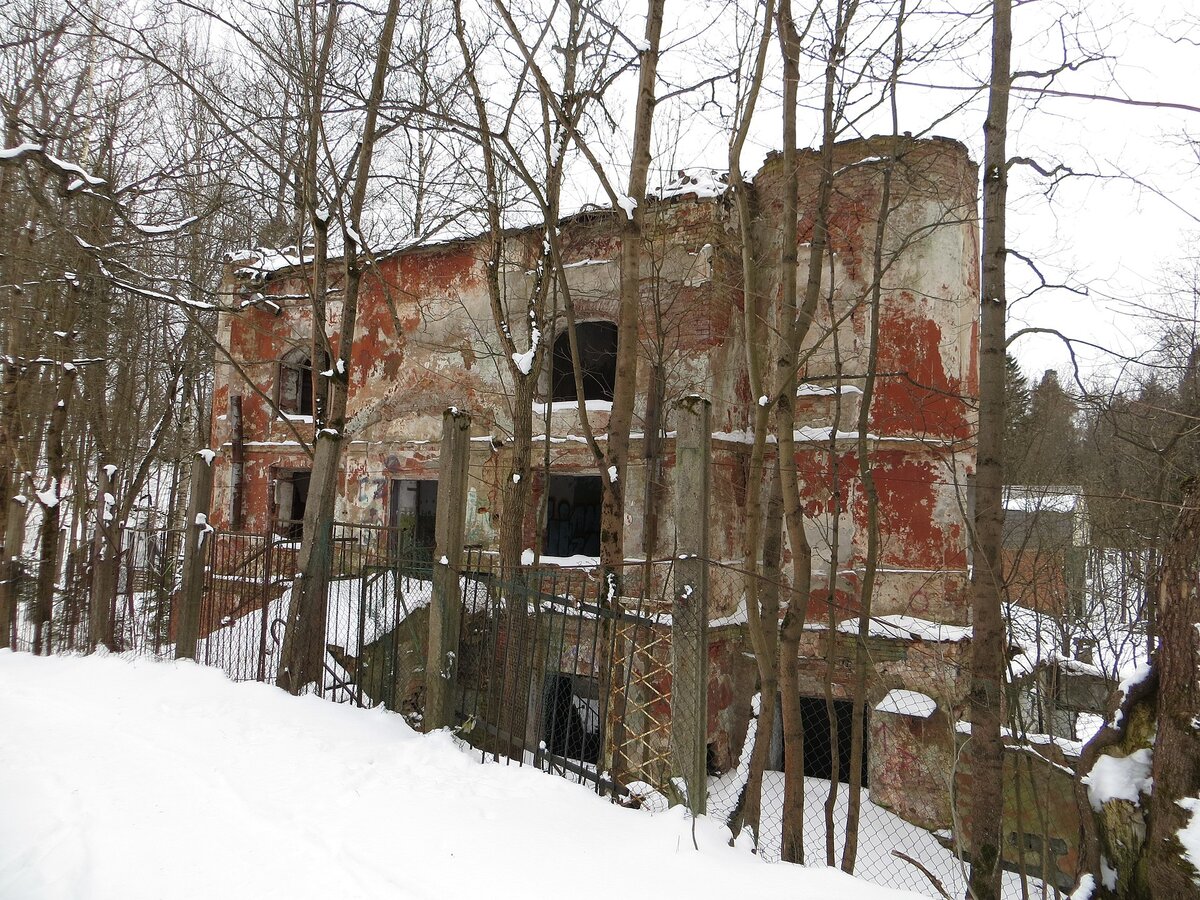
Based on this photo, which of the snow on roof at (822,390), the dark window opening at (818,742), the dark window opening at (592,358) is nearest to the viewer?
the snow on roof at (822,390)

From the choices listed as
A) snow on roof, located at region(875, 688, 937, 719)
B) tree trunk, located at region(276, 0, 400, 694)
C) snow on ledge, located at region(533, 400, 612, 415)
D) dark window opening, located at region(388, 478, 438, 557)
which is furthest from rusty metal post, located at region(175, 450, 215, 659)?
snow on roof, located at region(875, 688, 937, 719)

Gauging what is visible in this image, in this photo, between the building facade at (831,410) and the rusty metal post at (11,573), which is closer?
the rusty metal post at (11,573)

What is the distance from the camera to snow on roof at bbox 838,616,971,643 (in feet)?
35.6

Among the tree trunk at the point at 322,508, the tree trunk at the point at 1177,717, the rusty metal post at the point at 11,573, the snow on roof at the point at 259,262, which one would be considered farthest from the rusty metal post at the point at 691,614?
the snow on roof at the point at 259,262

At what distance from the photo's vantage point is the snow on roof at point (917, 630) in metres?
10.9

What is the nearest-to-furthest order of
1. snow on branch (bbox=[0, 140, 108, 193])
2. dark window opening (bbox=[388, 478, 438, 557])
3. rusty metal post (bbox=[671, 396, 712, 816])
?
rusty metal post (bbox=[671, 396, 712, 816]) < snow on branch (bbox=[0, 140, 108, 193]) < dark window opening (bbox=[388, 478, 438, 557])

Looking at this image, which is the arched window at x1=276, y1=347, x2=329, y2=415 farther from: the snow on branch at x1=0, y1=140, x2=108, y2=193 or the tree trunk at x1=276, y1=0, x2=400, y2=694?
the tree trunk at x1=276, y1=0, x2=400, y2=694

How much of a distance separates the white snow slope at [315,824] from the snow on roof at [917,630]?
7.20 metres

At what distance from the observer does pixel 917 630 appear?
11039mm

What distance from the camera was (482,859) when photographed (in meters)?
4.20

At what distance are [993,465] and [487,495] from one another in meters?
8.93

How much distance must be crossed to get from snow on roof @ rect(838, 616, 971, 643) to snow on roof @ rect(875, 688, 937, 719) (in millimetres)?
841

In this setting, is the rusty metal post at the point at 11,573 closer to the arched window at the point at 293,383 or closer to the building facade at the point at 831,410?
the building facade at the point at 831,410

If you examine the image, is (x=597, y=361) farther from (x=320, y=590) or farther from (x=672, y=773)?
(x=672, y=773)
